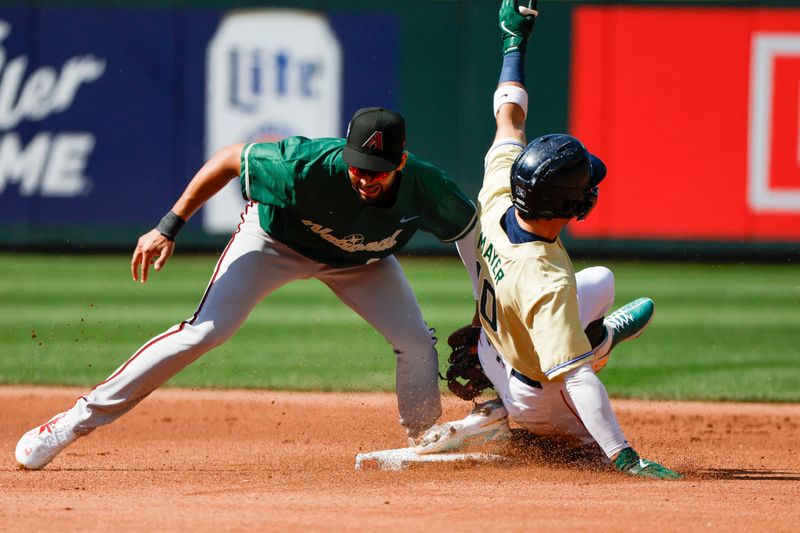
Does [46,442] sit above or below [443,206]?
below

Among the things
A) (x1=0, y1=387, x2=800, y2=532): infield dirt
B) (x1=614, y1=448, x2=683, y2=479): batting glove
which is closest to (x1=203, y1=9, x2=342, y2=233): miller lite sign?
(x1=0, y1=387, x2=800, y2=532): infield dirt

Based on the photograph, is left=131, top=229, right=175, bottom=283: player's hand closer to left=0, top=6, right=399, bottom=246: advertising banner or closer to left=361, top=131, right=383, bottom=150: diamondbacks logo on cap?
left=361, top=131, right=383, bottom=150: diamondbacks logo on cap

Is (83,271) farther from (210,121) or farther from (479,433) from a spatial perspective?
(479,433)

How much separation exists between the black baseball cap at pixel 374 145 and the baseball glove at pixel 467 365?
39.6 inches

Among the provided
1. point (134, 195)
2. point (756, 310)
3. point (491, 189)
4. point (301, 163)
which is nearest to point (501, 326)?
point (491, 189)

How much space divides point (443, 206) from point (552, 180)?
0.62 m

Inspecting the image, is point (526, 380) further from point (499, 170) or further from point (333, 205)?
point (333, 205)

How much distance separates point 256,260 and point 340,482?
0.97m

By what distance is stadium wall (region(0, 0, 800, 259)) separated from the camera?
41.2ft

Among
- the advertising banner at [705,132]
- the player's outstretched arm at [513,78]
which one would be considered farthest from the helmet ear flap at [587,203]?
the advertising banner at [705,132]

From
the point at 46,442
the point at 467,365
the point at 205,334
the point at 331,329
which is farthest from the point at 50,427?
the point at 331,329

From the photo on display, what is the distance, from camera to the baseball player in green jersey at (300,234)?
4.70m

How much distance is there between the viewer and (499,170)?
16.3ft

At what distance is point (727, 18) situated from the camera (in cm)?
1262
